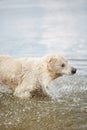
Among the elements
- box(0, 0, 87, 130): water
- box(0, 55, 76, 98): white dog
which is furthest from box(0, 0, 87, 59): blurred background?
box(0, 55, 76, 98): white dog

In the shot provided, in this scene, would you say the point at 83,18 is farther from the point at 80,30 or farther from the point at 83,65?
the point at 83,65

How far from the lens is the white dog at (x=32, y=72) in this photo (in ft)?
35.0

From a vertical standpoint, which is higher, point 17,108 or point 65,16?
point 65,16

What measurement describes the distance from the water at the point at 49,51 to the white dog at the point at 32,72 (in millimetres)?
236

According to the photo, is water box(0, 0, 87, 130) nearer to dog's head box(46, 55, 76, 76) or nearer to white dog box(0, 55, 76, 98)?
white dog box(0, 55, 76, 98)

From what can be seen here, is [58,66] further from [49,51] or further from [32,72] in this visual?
[49,51]

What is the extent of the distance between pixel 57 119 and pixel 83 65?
16.6 ft

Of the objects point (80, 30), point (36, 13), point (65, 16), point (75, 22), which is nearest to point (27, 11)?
point (36, 13)

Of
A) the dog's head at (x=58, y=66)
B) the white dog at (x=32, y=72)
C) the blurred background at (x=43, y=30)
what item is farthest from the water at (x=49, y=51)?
the dog's head at (x=58, y=66)

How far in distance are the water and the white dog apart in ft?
0.78

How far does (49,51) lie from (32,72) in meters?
5.71

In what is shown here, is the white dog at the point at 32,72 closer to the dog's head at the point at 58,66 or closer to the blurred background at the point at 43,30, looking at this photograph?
the dog's head at the point at 58,66

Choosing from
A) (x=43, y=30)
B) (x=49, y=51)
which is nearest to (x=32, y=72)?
(x=49, y=51)

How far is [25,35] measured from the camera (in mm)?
19719
